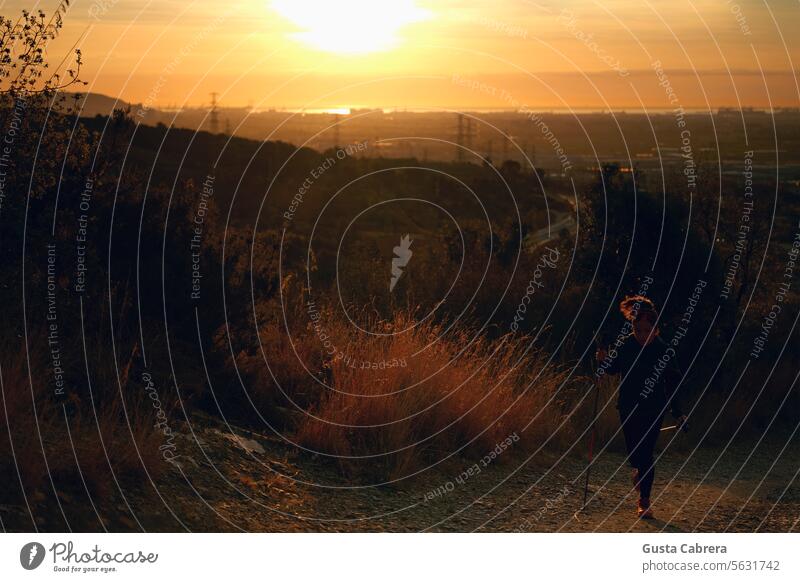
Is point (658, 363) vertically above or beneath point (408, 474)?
above

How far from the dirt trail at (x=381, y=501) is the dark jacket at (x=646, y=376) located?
3.03ft

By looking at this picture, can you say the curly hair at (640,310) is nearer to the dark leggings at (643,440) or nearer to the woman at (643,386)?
the woman at (643,386)

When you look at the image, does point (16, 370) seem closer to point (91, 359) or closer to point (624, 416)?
point (91, 359)

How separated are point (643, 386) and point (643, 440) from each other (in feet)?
1.54

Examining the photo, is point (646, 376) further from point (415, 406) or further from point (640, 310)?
point (415, 406)

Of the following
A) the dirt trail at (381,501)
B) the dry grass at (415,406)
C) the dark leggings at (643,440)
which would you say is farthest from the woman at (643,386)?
the dry grass at (415,406)

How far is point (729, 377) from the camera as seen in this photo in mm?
13539

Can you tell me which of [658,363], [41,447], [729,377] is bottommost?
[729,377]

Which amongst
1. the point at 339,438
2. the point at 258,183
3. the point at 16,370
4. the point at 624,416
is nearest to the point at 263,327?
the point at 339,438

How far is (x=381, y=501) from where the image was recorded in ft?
24.8

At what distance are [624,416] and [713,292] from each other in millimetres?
7457

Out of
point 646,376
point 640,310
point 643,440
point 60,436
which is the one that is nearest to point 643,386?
point 646,376

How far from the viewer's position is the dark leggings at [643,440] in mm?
7301

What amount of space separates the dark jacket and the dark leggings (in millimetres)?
49
